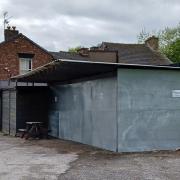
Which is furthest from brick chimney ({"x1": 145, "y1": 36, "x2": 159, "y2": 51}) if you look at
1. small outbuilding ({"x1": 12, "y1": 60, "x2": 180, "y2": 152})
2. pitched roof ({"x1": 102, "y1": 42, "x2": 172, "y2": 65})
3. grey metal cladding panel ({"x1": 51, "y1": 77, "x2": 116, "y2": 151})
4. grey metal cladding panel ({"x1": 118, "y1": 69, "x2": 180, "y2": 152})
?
grey metal cladding panel ({"x1": 118, "y1": 69, "x2": 180, "y2": 152})

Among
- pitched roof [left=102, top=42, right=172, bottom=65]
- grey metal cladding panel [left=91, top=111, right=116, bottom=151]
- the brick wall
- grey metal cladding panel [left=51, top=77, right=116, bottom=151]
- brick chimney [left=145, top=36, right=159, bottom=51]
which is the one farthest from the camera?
brick chimney [left=145, top=36, right=159, bottom=51]

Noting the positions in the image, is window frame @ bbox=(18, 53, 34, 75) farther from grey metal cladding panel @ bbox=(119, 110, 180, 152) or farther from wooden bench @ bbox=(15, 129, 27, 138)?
grey metal cladding panel @ bbox=(119, 110, 180, 152)

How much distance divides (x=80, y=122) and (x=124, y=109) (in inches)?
144

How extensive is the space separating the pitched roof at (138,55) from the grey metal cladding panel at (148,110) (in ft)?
90.0

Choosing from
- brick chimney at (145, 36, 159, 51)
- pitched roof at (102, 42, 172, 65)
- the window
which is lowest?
the window

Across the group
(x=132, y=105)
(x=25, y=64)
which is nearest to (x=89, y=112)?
(x=132, y=105)

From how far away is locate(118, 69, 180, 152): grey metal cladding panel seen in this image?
1431 centimetres

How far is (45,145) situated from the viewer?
55.3ft

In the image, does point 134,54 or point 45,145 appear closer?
point 45,145

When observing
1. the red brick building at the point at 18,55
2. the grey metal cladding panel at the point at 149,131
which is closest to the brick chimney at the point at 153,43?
the red brick building at the point at 18,55

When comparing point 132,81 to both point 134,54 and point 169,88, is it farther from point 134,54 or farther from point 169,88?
point 134,54

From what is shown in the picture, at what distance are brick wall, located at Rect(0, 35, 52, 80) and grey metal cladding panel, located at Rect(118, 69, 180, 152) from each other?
2108 centimetres

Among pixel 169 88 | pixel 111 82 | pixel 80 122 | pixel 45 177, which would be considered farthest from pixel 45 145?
pixel 45 177

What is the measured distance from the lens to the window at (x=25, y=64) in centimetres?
3472
